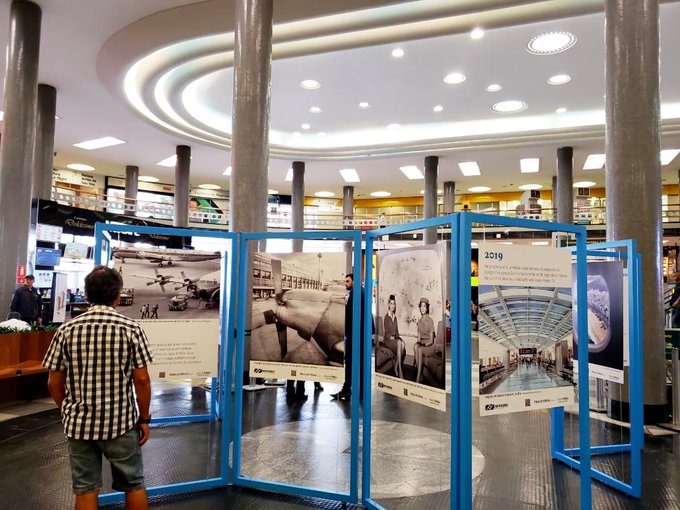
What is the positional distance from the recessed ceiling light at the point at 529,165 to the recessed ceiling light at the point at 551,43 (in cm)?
764

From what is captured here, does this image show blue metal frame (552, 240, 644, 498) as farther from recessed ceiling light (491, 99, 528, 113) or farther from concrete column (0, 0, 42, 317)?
recessed ceiling light (491, 99, 528, 113)

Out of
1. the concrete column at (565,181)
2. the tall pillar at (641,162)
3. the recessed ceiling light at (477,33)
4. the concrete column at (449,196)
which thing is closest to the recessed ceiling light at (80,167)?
the concrete column at (449,196)

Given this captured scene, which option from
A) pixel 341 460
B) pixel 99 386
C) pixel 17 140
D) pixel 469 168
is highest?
pixel 469 168

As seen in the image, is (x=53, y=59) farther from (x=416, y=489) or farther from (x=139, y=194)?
(x=139, y=194)

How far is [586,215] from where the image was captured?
20672 mm

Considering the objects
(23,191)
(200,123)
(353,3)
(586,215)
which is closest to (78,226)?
(200,123)

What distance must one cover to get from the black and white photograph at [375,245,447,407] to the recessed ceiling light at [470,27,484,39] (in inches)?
280

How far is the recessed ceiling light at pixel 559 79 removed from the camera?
11.4m

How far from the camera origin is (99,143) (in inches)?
668

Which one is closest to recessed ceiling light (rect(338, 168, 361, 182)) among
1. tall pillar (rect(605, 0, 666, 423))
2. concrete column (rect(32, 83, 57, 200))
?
concrete column (rect(32, 83, 57, 200))

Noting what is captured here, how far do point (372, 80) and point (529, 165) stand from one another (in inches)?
356

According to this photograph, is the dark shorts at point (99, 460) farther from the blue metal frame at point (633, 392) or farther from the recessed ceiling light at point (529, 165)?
the recessed ceiling light at point (529, 165)

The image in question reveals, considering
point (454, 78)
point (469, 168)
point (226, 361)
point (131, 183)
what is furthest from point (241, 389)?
point (131, 183)

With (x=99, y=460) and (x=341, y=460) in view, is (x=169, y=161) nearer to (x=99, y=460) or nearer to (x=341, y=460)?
(x=341, y=460)
